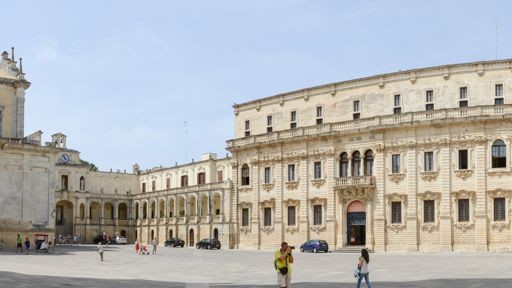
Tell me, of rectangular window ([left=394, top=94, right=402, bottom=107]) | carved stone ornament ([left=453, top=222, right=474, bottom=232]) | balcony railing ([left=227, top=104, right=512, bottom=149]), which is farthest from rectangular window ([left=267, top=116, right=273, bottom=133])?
carved stone ornament ([left=453, top=222, right=474, bottom=232])

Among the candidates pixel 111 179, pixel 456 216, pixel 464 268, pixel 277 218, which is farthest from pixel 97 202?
pixel 464 268

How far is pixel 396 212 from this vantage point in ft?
196

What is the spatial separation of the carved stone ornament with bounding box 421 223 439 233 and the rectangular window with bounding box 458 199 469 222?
193 cm

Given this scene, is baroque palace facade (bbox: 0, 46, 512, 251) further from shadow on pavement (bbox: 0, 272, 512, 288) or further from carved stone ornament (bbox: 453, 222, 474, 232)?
shadow on pavement (bbox: 0, 272, 512, 288)

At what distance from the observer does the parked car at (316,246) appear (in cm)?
5935

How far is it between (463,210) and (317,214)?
13.0 meters

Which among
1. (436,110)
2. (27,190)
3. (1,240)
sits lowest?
(1,240)

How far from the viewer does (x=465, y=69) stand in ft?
189

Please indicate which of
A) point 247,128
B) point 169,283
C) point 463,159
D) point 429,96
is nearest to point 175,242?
point 247,128

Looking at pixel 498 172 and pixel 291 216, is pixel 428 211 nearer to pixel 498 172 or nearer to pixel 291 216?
pixel 498 172

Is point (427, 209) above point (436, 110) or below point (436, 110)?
below

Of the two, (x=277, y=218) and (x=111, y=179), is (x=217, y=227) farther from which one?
(x=111, y=179)

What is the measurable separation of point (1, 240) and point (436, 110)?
109 ft

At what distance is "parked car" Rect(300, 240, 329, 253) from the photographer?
59.3 metres
